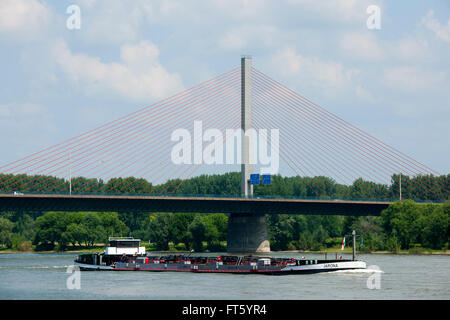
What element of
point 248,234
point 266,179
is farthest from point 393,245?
point 266,179

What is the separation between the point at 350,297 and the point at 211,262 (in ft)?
83.5

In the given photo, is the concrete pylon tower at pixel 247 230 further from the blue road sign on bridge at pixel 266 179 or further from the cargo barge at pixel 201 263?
the cargo barge at pixel 201 263

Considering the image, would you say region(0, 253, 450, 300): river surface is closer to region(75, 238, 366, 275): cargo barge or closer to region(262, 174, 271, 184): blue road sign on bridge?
region(75, 238, 366, 275): cargo barge

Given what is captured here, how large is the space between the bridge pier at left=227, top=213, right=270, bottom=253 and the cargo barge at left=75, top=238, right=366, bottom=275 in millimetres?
45742

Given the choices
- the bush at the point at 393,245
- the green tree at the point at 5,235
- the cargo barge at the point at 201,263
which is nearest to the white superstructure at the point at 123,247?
the cargo barge at the point at 201,263

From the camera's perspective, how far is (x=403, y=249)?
376 feet

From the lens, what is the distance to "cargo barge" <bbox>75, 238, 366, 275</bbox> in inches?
2687

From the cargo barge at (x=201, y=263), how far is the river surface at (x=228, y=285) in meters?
0.98

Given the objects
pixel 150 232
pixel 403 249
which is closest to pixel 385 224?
pixel 403 249

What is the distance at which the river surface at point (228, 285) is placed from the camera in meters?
51.7

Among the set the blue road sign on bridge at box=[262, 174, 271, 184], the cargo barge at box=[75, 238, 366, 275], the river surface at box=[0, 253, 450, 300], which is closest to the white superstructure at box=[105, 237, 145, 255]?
the cargo barge at box=[75, 238, 366, 275]

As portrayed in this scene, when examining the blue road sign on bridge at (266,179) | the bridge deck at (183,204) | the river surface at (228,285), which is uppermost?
the blue road sign on bridge at (266,179)

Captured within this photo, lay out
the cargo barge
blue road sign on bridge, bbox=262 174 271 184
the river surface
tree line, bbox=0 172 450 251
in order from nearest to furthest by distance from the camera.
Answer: the river surface
the cargo barge
blue road sign on bridge, bbox=262 174 271 184
tree line, bbox=0 172 450 251

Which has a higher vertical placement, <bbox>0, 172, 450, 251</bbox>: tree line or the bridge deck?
the bridge deck
